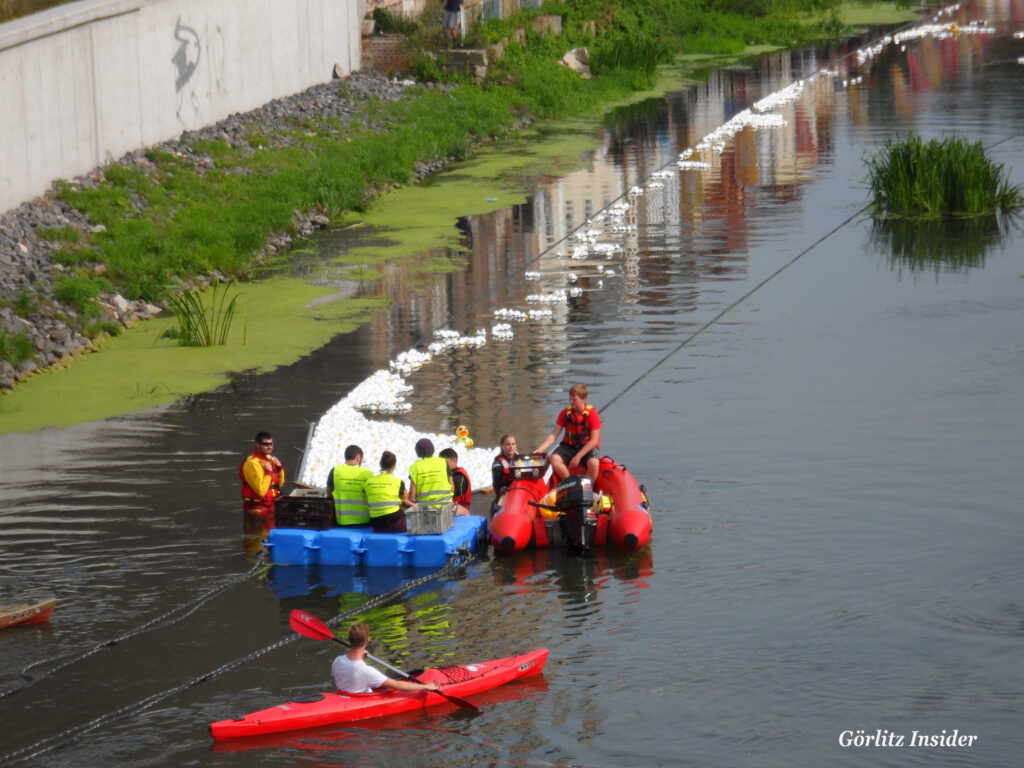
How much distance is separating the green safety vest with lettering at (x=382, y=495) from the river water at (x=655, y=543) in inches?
26.8

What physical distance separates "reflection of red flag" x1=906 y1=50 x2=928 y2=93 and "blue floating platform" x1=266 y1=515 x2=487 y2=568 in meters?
34.9

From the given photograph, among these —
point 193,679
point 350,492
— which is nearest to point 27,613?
point 193,679

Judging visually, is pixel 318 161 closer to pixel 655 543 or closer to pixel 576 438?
pixel 576 438

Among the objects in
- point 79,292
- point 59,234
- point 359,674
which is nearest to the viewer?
point 359,674

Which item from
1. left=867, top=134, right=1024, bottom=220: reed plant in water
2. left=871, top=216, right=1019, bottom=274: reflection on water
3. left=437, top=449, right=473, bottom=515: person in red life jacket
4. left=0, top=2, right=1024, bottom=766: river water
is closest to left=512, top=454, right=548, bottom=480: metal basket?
left=437, top=449, right=473, bottom=515: person in red life jacket

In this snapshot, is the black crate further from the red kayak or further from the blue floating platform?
the red kayak

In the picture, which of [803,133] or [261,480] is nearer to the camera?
[261,480]

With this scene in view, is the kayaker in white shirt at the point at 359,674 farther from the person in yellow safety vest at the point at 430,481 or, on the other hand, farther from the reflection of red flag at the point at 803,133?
the reflection of red flag at the point at 803,133

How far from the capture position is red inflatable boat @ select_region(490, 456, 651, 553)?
14203 millimetres

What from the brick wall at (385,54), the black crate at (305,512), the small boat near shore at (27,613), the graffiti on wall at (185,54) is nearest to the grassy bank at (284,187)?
the brick wall at (385,54)

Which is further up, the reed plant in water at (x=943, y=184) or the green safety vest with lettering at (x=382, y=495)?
the reed plant in water at (x=943, y=184)

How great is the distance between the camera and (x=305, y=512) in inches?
569

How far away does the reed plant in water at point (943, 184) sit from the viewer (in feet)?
92.9

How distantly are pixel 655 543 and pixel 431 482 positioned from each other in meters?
2.20
